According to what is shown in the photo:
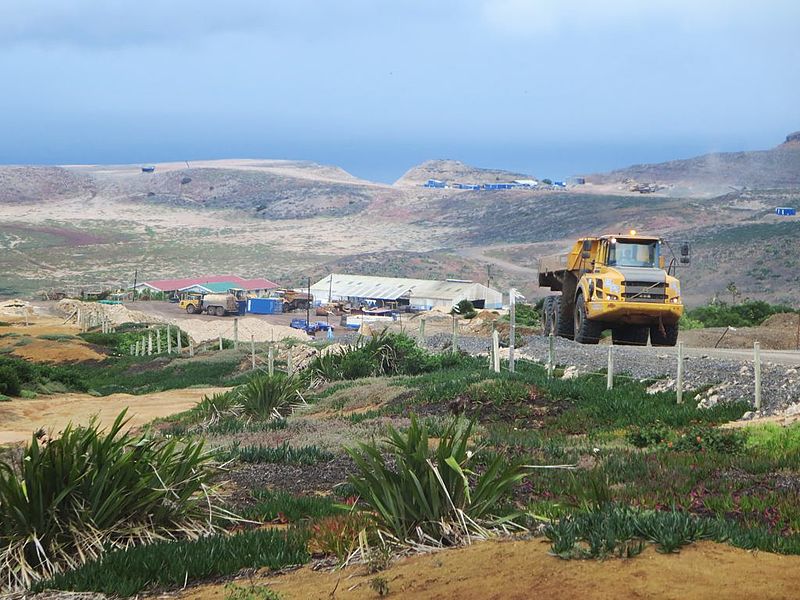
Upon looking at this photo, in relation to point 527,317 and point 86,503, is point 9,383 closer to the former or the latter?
point 86,503

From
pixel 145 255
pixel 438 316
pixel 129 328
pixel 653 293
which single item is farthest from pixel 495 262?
pixel 653 293

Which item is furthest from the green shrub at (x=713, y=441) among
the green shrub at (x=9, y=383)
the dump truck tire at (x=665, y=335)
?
the green shrub at (x=9, y=383)

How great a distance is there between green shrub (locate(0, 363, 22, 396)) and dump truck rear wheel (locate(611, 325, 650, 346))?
54.7ft

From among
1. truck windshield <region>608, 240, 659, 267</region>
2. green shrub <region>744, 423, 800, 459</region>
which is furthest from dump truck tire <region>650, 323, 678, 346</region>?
green shrub <region>744, 423, 800, 459</region>

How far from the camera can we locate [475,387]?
60.3 ft

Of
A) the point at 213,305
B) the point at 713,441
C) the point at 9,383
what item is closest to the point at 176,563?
the point at 713,441

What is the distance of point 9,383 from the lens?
98.9ft

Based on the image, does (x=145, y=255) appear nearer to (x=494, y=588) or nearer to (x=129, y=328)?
(x=129, y=328)

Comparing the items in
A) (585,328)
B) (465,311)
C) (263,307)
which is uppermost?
(585,328)

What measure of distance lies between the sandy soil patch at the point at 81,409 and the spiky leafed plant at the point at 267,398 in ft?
9.83

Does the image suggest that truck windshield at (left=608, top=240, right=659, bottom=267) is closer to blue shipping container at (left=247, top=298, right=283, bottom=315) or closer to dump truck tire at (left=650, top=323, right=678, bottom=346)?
dump truck tire at (left=650, top=323, right=678, bottom=346)

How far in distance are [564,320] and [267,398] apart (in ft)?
40.9

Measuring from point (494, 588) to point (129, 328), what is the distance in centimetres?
5676

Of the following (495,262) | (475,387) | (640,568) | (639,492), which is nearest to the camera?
(640,568)
